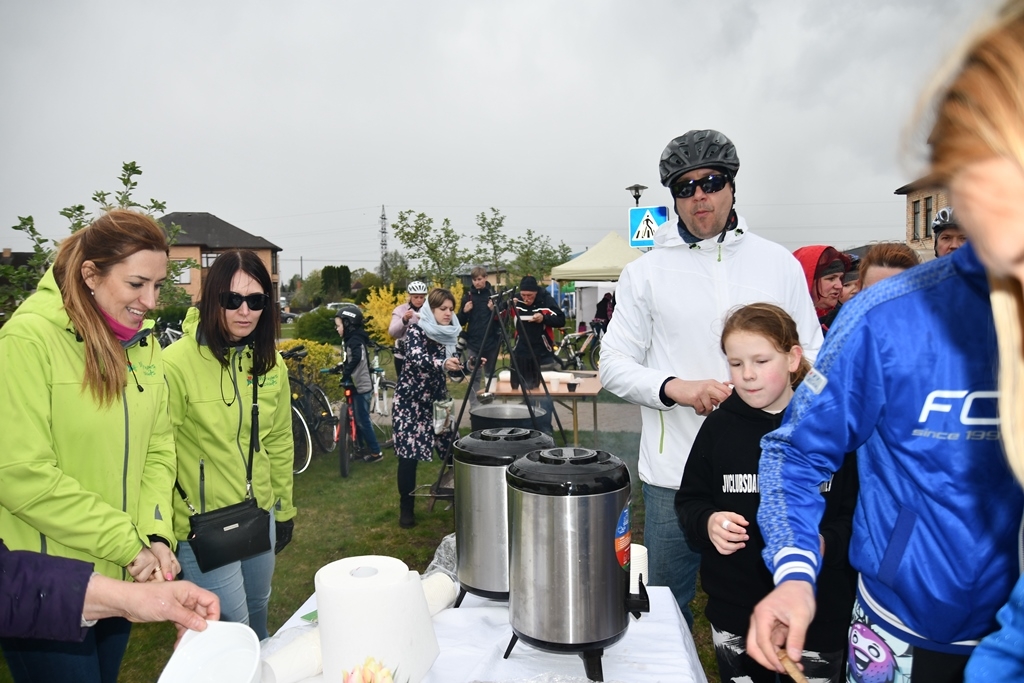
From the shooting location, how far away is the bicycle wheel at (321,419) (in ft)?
25.0

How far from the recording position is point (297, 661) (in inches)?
59.9

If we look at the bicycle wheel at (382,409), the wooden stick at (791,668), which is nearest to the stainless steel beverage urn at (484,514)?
the wooden stick at (791,668)

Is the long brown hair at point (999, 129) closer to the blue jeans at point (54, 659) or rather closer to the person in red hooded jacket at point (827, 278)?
the blue jeans at point (54, 659)

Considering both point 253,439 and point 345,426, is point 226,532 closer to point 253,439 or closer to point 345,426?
point 253,439

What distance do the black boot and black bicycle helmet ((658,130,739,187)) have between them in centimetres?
374

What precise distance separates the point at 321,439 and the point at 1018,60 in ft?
25.4

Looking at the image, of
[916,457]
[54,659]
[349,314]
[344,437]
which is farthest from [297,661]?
[349,314]

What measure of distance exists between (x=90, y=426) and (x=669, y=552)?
199 cm

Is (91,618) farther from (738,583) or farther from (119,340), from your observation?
(738,583)

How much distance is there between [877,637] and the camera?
1316 mm

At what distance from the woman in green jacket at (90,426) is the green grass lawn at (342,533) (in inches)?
76.5

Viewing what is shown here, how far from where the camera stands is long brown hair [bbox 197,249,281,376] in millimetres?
2525

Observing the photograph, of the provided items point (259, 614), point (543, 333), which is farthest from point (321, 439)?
point (259, 614)

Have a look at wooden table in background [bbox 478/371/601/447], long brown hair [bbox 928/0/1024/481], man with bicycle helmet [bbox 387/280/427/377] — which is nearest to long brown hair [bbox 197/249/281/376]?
long brown hair [bbox 928/0/1024/481]
